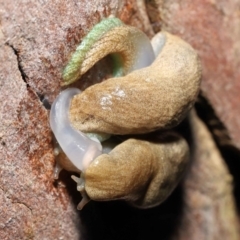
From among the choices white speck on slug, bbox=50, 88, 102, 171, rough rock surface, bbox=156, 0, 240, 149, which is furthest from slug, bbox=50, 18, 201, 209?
rough rock surface, bbox=156, 0, 240, 149

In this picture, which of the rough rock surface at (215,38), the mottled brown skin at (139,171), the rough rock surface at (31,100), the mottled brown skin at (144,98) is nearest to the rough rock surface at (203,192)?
the rough rock surface at (215,38)

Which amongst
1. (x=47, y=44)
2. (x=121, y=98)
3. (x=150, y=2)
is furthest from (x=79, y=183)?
(x=150, y=2)

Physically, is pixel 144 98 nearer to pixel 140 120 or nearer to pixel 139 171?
pixel 140 120

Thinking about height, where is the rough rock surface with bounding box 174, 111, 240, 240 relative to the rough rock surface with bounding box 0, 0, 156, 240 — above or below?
below

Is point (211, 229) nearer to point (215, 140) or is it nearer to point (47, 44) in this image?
point (215, 140)

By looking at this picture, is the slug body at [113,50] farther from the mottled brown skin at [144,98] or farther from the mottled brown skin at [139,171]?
the mottled brown skin at [139,171]

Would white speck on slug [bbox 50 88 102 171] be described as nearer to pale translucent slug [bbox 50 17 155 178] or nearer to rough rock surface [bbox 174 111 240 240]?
pale translucent slug [bbox 50 17 155 178]

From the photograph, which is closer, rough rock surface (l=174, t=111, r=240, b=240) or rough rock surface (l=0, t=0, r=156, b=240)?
rough rock surface (l=0, t=0, r=156, b=240)
